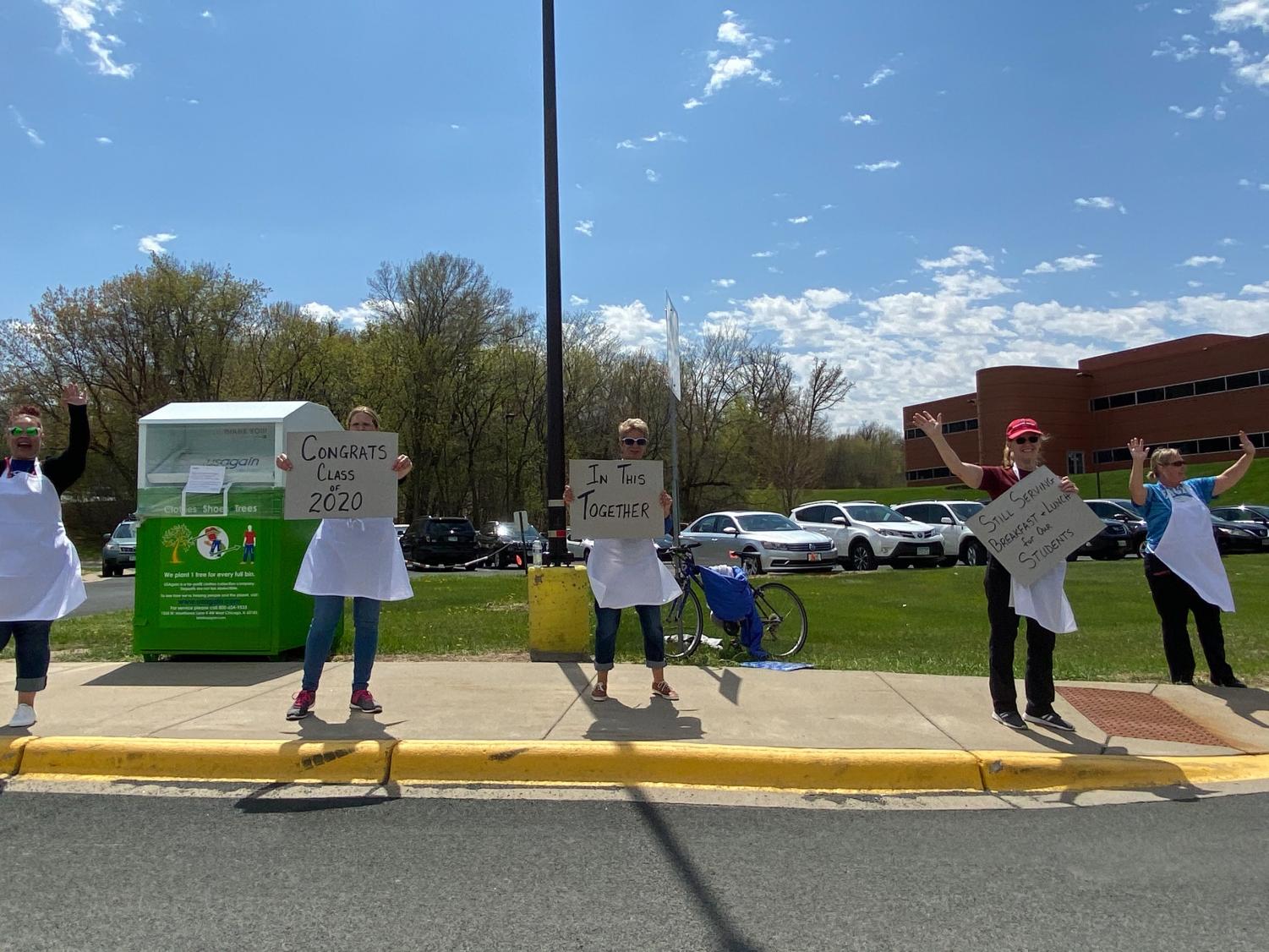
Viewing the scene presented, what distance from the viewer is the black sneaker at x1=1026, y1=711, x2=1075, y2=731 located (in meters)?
5.39

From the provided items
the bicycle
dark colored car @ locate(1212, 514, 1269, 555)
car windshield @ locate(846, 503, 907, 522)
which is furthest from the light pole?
dark colored car @ locate(1212, 514, 1269, 555)

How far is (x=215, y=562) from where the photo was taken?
24.4 ft

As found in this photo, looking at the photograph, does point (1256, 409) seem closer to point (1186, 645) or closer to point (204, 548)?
point (1186, 645)

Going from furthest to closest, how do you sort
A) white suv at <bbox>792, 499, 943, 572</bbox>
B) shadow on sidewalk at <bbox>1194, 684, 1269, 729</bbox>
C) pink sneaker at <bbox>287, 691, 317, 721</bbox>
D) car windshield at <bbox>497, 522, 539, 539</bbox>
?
car windshield at <bbox>497, 522, 539, 539</bbox>
white suv at <bbox>792, 499, 943, 572</bbox>
shadow on sidewalk at <bbox>1194, 684, 1269, 729</bbox>
pink sneaker at <bbox>287, 691, 317, 721</bbox>

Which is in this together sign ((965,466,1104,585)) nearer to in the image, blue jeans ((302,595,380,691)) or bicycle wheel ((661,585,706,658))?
bicycle wheel ((661,585,706,658))

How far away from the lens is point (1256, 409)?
54.3 metres

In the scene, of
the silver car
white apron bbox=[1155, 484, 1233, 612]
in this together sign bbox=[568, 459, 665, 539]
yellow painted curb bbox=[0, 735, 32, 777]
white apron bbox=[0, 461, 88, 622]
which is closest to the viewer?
yellow painted curb bbox=[0, 735, 32, 777]

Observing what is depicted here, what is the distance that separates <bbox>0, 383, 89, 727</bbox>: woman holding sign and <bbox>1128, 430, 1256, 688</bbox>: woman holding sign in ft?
23.0

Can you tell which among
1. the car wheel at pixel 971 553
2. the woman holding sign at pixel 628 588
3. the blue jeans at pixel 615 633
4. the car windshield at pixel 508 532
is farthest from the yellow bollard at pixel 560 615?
the car windshield at pixel 508 532

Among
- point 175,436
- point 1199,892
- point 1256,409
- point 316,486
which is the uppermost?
point 1256,409

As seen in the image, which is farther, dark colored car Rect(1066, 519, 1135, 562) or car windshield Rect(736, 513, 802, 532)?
dark colored car Rect(1066, 519, 1135, 562)

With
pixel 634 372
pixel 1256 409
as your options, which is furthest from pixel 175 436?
pixel 1256 409

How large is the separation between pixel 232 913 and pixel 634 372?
1959 inches

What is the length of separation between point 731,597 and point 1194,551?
11.4ft
